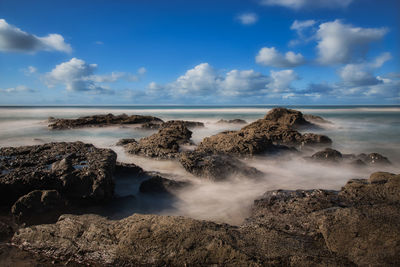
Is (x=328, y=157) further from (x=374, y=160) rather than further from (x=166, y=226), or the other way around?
(x=166, y=226)

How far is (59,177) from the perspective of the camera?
4.13 m

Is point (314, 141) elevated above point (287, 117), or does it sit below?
below

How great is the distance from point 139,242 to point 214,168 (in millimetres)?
3341

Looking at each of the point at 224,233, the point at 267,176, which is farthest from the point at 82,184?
the point at 267,176

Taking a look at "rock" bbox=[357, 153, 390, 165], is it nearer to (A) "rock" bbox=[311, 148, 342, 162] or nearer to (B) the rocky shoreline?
(A) "rock" bbox=[311, 148, 342, 162]

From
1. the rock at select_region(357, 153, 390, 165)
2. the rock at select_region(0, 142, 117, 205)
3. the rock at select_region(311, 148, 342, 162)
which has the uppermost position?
the rock at select_region(0, 142, 117, 205)

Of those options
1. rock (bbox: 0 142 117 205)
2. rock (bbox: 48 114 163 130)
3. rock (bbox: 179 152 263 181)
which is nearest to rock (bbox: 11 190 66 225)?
rock (bbox: 0 142 117 205)

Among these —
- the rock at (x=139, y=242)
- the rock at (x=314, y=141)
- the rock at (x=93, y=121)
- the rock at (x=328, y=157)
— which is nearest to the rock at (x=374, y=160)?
the rock at (x=328, y=157)

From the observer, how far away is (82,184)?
13.5 feet

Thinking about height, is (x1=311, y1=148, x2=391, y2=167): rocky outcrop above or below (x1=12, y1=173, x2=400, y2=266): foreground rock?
below

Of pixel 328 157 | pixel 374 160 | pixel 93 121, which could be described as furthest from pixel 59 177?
pixel 93 121

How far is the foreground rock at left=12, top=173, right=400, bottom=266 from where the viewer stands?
238 cm

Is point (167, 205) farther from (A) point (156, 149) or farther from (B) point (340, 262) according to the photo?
(A) point (156, 149)

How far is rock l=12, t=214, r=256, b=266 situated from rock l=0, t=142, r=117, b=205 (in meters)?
0.98
